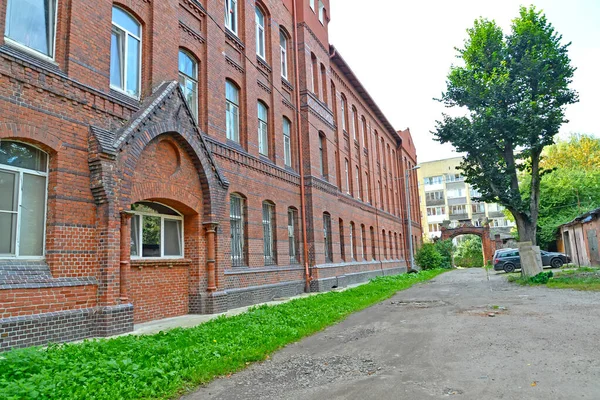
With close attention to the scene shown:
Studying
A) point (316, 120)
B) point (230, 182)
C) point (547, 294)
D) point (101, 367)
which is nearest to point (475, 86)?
point (316, 120)

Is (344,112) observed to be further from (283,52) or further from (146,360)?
(146,360)

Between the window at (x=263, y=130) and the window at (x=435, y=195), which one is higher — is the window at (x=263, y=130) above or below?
below

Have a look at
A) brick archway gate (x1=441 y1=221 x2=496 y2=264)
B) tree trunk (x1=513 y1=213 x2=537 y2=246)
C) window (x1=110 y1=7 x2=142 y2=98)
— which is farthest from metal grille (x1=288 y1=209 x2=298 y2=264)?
brick archway gate (x1=441 y1=221 x2=496 y2=264)

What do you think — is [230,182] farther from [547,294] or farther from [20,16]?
[547,294]

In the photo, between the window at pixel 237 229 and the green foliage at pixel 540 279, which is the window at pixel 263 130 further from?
the green foliage at pixel 540 279

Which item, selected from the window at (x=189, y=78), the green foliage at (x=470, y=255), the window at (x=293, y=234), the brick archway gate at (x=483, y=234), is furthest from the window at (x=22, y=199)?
the green foliage at (x=470, y=255)

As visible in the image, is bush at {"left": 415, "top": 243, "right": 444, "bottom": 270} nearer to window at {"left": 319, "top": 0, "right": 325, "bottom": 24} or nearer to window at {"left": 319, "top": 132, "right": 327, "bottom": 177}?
window at {"left": 319, "top": 132, "right": 327, "bottom": 177}

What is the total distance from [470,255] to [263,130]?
4044 cm

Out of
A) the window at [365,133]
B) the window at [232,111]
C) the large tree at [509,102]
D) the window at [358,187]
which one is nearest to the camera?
the window at [232,111]

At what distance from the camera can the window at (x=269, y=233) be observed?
48.1ft

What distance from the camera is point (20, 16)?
7414 mm

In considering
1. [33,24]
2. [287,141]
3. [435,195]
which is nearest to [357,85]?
[287,141]

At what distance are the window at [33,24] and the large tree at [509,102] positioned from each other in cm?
1806

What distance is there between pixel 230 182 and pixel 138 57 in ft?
14.0
